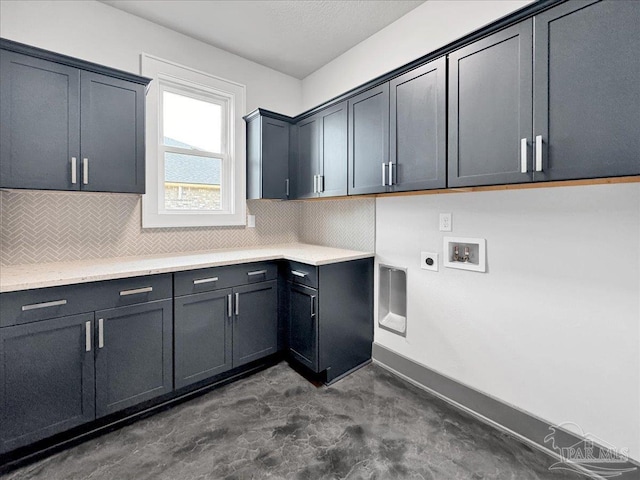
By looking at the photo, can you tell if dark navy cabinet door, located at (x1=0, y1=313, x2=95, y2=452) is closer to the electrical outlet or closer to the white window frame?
the white window frame

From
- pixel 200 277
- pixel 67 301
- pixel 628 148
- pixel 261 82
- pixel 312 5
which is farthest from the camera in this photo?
pixel 261 82

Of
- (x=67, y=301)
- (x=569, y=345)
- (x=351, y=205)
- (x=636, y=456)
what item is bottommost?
(x=636, y=456)

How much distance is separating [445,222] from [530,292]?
67 centimetres

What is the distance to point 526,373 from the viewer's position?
179 centimetres

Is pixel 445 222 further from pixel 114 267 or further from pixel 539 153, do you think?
pixel 114 267

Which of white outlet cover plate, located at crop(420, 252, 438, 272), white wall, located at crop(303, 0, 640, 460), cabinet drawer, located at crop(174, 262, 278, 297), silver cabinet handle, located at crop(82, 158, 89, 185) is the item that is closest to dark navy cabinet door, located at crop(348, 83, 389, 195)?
white wall, located at crop(303, 0, 640, 460)

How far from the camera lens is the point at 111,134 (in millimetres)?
2020

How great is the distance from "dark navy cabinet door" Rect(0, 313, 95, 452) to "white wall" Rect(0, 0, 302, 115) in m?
1.93

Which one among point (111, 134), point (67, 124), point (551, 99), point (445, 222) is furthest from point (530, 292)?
point (67, 124)

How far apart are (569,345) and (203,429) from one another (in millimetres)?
2167

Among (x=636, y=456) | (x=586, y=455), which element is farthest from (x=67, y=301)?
(x=636, y=456)

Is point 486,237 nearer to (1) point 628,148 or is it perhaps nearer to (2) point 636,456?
(1) point 628,148

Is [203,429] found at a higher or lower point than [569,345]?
lower

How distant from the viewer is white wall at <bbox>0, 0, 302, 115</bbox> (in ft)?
6.60
